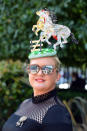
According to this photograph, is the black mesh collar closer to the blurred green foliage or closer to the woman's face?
the woman's face

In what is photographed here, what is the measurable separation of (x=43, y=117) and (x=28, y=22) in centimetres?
274

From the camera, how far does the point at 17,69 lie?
15.7ft

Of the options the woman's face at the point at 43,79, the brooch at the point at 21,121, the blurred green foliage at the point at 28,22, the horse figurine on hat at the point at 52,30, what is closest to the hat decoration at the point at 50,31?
the horse figurine on hat at the point at 52,30

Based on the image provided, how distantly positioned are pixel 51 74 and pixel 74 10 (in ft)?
7.48

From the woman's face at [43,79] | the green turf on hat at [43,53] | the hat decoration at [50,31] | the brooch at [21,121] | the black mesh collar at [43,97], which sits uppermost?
the hat decoration at [50,31]

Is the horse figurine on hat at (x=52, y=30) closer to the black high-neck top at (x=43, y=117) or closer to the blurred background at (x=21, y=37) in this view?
the black high-neck top at (x=43, y=117)

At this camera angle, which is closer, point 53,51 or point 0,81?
point 53,51

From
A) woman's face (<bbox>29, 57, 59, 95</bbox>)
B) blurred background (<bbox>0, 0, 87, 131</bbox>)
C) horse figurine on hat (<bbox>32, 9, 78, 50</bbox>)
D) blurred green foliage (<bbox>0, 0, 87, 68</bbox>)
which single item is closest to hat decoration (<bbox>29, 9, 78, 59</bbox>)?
horse figurine on hat (<bbox>32, 9, 78, 50</bbox>)

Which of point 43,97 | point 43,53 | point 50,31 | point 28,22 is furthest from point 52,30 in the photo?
point 28,22

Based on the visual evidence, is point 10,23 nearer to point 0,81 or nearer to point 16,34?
point 16,34

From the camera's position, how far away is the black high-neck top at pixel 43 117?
2010 millimetres

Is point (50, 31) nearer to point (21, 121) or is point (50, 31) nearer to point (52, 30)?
point (52, 30)

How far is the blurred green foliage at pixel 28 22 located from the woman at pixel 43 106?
5.38 feet

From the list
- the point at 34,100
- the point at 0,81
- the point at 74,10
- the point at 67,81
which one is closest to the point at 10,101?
the point at 0,81
